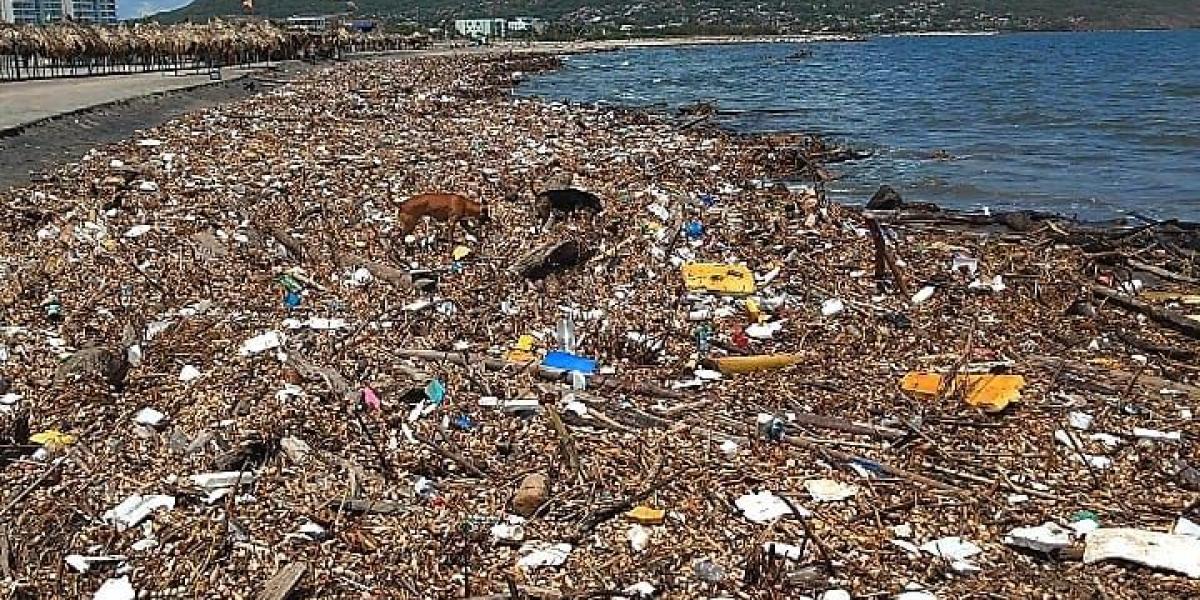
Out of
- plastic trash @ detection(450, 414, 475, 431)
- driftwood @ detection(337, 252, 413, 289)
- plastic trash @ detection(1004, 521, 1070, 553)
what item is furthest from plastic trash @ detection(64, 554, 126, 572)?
driftwood @ detection(337, 252, 413, 289)

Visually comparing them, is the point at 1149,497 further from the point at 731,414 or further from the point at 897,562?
the point at 731,414

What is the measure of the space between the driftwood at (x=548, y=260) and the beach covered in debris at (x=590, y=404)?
3 centimetres

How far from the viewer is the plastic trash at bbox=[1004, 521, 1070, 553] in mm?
3934

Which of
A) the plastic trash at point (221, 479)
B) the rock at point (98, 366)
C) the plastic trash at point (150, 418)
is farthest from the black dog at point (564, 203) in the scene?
the plastic trash at point (221, 479)

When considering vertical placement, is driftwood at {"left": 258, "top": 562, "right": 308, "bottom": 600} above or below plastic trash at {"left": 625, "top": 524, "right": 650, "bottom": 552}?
below

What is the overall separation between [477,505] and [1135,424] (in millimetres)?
3351

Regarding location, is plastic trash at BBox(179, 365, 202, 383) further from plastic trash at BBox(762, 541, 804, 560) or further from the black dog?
the black dog

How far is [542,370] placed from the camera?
226 inches

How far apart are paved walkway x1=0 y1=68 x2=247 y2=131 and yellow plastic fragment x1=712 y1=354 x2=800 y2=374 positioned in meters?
15.1

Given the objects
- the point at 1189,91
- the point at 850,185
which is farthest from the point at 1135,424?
the point at 1189,91

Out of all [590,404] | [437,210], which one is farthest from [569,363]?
[437,210]

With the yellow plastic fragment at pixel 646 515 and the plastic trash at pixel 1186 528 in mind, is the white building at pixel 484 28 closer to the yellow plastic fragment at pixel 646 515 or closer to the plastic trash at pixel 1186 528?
the yellow plastic fragment at pixel 646 515

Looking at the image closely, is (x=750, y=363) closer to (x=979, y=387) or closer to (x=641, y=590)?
(x=979, y=387)

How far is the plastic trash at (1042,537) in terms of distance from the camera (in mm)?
3934
